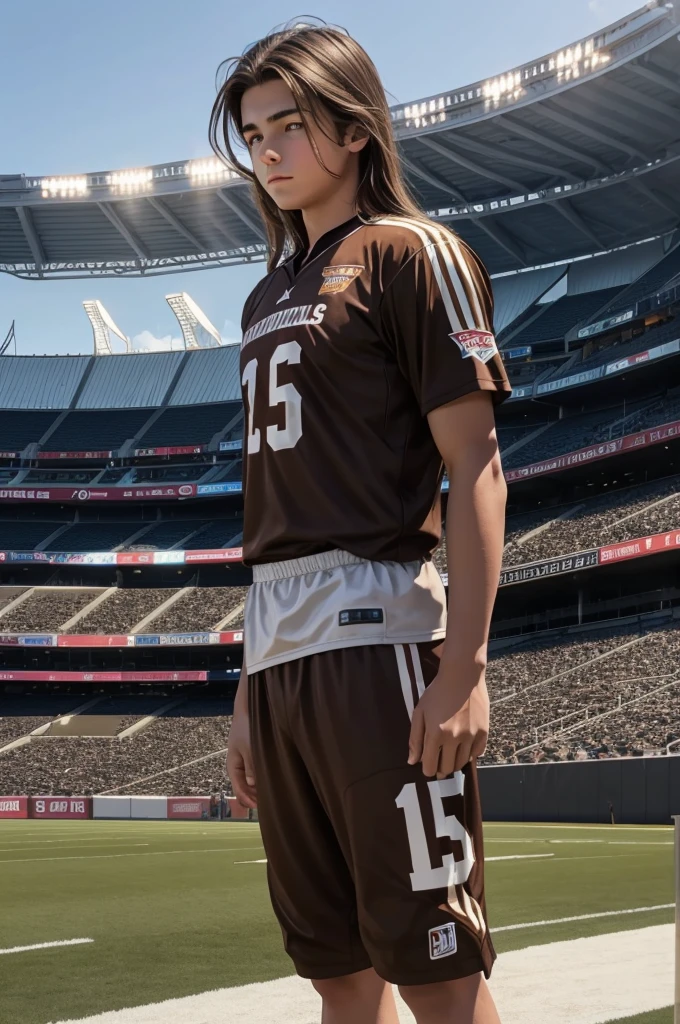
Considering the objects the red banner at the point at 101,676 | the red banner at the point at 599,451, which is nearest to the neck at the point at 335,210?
the red banner at the point at 599,451

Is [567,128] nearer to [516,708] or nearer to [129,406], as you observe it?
[516,708]

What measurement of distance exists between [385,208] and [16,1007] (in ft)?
10.0

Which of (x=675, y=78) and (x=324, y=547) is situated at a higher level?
(x=675, y=78)

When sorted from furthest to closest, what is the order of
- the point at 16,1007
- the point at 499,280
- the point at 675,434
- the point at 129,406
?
the point at 129,406, the point at 499,280, the point at 675,434, the point at 16,1007

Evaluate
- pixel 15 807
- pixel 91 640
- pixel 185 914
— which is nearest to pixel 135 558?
pixel 91 640

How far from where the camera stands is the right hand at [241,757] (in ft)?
7.30

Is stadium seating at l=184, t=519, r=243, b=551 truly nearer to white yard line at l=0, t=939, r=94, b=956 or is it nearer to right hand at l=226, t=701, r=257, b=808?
white yard line at l=0, t=939, r=94, b=956

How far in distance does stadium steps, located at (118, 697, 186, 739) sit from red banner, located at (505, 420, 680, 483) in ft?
49.3

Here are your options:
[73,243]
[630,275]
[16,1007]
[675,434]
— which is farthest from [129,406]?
[16,1007]

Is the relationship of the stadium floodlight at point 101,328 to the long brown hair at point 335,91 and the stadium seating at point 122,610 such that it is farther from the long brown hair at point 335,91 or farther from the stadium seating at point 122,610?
the long brown hair at point 335,91

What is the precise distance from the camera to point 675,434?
3138 centimetres

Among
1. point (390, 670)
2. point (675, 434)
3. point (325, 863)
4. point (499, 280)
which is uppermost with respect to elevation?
point (499, 280)

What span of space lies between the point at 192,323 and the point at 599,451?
25606 mm

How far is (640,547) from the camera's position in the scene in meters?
29.0
